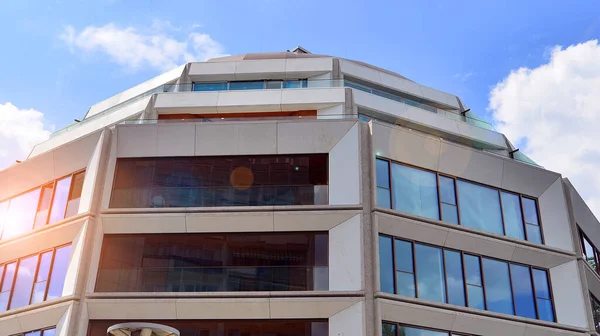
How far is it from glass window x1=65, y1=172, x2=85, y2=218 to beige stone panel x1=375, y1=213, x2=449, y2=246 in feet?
37.9

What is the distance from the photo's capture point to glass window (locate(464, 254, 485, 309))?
2242 centimetres

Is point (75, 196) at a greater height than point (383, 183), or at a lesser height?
lesser

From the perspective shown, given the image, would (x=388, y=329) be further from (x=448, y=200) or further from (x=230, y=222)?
(x=230, y=222)

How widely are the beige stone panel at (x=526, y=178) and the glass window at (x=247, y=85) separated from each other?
12.1 m

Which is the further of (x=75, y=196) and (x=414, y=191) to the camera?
(x=75, y=196)

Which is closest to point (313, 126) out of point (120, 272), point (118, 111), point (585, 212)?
point (120, 272)

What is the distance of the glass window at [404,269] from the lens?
21.3 m

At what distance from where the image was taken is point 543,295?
24047mm

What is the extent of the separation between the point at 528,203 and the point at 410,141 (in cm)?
614

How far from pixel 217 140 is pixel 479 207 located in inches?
417

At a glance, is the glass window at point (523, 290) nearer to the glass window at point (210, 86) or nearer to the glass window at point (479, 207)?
the glass window at point (479, 207)

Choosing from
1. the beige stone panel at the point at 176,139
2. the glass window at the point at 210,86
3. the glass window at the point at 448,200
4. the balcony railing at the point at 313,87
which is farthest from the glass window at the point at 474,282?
the glass window at the point at 210,86

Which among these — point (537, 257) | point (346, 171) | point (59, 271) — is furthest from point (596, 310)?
point (59, 271)

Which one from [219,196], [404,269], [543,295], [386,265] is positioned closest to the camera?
[386,265]
